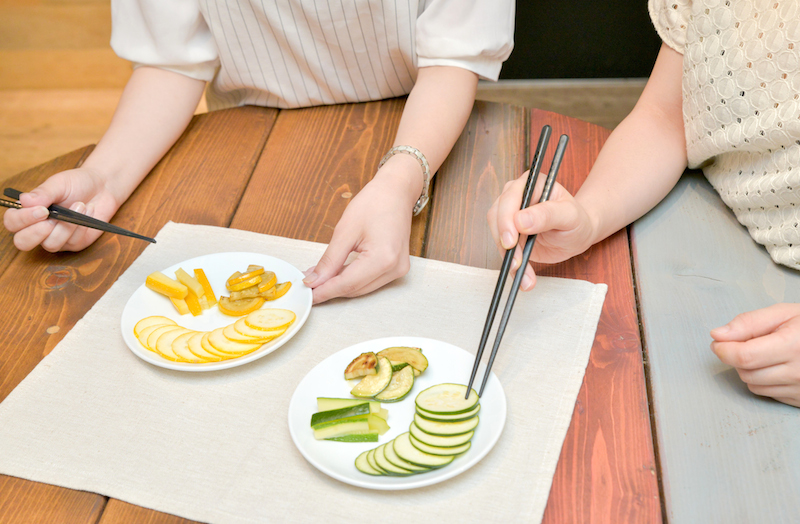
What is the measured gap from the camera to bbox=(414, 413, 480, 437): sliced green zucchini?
0.63 m

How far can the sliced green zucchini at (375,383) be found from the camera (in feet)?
2.28

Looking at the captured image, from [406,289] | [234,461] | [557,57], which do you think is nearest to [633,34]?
[557,57]

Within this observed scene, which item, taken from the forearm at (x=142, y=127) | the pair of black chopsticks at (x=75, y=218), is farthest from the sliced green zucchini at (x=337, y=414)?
the forearm at (x=142, y=127)

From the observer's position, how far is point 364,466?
0.63 meters

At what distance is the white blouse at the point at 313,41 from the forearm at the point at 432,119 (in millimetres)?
33

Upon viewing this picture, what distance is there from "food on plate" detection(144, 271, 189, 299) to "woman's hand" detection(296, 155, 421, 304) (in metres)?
0.17

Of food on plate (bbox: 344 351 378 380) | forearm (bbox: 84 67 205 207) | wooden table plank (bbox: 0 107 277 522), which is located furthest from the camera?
forearm (bbox: 84 67 205 207)

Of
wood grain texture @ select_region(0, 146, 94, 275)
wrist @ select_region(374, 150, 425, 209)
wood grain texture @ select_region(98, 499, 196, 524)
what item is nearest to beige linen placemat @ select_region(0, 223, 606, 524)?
wood grain texture @ select_region(98, 499, 196, 524)

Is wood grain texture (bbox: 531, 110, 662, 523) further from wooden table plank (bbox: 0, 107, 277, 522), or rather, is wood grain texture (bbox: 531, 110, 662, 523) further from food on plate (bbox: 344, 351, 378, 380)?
wooden table plank (bbox: 0, 107, 277, 522)

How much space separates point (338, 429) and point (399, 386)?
87 millimetres

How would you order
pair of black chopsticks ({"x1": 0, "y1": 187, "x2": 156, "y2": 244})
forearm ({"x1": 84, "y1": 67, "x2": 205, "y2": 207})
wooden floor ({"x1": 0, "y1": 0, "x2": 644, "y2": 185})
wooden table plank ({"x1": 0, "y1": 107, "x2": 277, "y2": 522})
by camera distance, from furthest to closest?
1. wooden floor ({"x1": 0, "y1": 0, "x2": 644, "y2": 185})
2. forearm ({"x1": 84, "y1": 67, "x2": 205, "y2": 207})
3. pair of black chopsticks ({"x1": 0, "y1": 187, "x2": 156, "y2": 244})
4. wooden table plank ({"x1": 0, "y1": 107, "x2": 277, "y2": 522})

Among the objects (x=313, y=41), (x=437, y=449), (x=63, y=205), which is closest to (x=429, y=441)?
(x=437, y=449)

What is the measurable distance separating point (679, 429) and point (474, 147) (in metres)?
0.65

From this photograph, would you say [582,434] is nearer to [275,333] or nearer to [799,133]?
[275,333]
